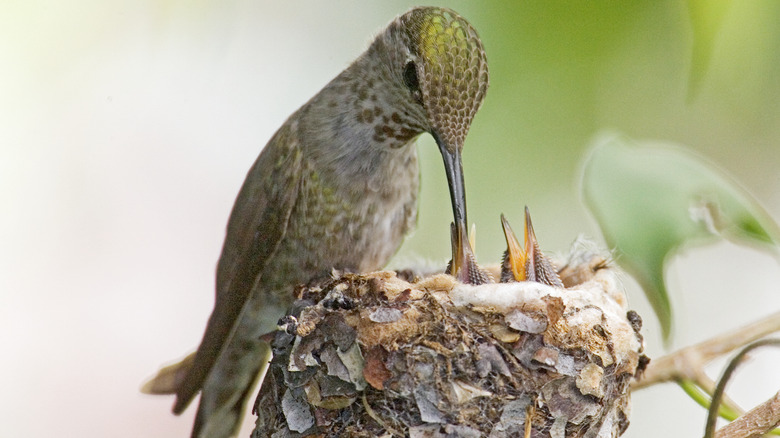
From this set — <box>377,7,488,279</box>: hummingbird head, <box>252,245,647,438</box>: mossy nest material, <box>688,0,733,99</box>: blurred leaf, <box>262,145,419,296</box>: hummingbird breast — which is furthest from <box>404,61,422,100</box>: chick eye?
<box>688,0,733,99</box>: blurred leaf

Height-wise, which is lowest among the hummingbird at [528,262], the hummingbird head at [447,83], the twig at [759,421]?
the twig at [759,421]

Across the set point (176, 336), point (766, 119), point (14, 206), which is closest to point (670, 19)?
point (766, 119)

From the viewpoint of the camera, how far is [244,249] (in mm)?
1774

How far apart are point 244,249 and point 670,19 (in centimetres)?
160

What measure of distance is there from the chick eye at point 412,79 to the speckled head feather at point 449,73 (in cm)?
1

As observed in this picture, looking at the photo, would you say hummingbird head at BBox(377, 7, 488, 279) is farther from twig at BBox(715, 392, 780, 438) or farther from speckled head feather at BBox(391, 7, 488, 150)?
twig at BBox(715, 392, 780, 438)

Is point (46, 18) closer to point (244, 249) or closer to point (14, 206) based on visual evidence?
point (14, 206)

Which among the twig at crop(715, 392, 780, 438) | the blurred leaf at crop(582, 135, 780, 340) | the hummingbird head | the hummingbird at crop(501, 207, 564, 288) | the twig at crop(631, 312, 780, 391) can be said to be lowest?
the twig at crop(715, 392, 780, 438)

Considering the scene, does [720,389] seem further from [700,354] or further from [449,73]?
[449,73]

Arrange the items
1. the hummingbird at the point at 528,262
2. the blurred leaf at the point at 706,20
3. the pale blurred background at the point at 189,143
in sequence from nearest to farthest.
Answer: the blurred leaf at the point at 706,20 < the hummingbird at the point at 528,262 < the pale blurred background at the point at 189,143

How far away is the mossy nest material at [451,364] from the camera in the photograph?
1.41 m

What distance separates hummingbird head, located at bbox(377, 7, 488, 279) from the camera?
1.58 m

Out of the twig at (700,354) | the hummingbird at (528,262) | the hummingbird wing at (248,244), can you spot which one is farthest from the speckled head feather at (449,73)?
the twig at (700,354)

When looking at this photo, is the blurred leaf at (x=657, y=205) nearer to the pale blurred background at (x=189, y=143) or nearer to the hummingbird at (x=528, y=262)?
the hummingbird at (x=528, y=262)
